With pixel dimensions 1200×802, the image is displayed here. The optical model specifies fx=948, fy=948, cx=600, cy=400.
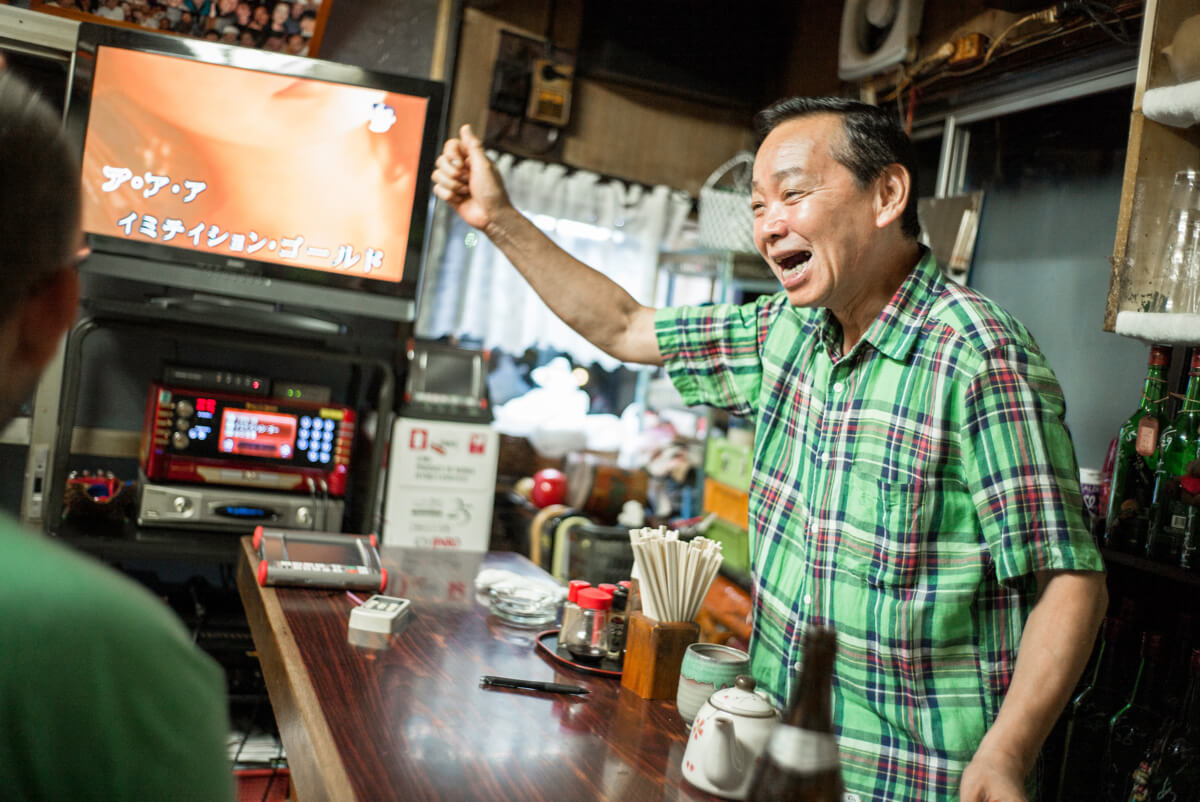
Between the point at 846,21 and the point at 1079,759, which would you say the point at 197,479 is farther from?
the point at 846,21

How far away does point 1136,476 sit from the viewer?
2.02m

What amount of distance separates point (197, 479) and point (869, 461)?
2.04 m

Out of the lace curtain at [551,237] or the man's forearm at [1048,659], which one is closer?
the man's forearm at [1048,659]

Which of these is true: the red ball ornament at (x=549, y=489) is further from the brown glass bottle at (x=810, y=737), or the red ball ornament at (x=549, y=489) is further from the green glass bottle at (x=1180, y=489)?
the brown glass bottle at (x=810, y=737)

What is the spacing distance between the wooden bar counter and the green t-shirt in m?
0.48

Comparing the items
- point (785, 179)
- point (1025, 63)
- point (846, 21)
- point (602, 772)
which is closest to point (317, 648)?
point (602, 772)

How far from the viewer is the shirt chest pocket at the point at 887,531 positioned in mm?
1359

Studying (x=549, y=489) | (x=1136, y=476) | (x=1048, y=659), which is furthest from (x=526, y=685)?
(x=549, y=489)

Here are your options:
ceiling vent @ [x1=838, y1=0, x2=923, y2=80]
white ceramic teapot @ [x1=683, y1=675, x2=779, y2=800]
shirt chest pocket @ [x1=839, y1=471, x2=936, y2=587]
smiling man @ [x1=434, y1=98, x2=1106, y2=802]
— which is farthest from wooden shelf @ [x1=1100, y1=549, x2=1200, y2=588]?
ceiling vent @ [x1=838, y1=0, x2=923, y2=80]

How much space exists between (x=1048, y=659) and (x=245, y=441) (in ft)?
7.41

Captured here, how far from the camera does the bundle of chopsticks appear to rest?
1412 millimetres

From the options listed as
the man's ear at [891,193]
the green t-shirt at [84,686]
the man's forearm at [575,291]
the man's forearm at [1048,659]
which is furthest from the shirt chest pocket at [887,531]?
the green t-shirt at [84,686]

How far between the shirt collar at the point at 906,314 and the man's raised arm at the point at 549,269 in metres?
0.53

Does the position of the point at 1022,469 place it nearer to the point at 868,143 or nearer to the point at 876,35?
the point at 868,143
